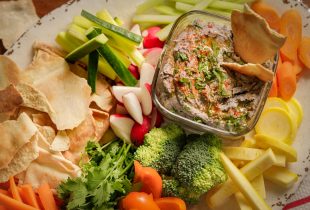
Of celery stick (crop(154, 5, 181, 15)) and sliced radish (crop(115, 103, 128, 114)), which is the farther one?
celery stick (crop(154, 5, 181, 15))

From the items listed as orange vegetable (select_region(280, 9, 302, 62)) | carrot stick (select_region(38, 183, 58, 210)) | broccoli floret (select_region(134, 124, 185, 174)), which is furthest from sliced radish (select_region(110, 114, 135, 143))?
orange vegetable (select_region(280, 9, 302, 62))

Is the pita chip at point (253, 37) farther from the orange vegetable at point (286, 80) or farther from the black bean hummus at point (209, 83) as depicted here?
the orange vegetable at point (286, 80)

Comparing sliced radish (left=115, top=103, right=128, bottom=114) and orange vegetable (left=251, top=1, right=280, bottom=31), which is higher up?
orange vegetable (left=251, top=1, right=280, bottom=31)

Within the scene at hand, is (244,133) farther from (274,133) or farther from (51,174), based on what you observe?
(51,174)

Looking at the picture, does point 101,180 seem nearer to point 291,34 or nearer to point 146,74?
point 146,74

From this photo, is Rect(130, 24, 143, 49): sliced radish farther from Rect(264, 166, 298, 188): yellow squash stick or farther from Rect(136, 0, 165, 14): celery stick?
Rect(264, 166, 298, 188): yellow squash stick

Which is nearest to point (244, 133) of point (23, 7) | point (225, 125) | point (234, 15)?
point (225, 125)

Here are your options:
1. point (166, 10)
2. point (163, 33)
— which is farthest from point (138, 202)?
point (166, 10)
